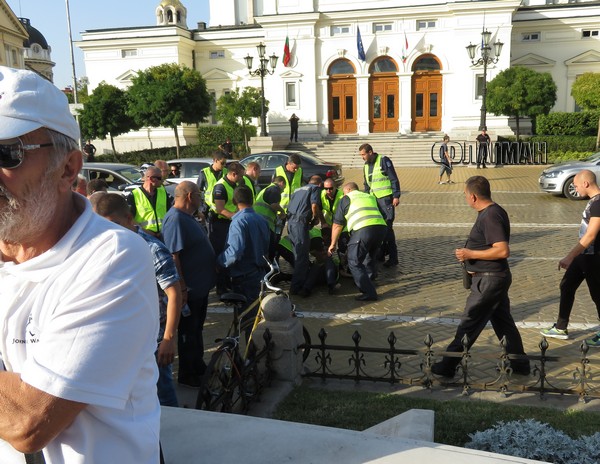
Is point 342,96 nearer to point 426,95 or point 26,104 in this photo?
point 426,95

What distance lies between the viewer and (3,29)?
54.2 metres

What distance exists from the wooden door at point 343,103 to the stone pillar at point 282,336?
34.5 meters

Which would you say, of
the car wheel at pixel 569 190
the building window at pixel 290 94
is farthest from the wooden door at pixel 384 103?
the car wheel at pixel 569 190

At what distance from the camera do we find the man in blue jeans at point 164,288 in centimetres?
409

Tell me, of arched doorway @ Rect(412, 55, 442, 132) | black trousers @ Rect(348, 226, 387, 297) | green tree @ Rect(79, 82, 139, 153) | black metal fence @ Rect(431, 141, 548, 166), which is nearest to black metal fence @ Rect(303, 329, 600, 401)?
black trousers @ Rect(348, 226, 387, 297)

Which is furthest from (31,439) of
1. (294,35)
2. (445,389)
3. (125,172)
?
(294,35)

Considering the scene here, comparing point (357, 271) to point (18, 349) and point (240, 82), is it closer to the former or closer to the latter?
point (18, 349)

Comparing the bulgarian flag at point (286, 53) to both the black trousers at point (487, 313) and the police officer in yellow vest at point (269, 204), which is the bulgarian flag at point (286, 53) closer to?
the police officer in yellow vest at point (269, 204)

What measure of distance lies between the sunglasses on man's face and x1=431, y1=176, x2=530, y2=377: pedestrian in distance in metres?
4.53

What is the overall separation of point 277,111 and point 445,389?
3513 centimetres

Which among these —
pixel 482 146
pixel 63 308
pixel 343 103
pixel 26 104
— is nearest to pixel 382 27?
pixel 343 103

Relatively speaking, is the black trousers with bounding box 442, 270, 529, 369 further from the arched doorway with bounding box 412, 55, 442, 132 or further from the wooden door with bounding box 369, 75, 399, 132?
the wooden door with bounding box 369, 75, 399, 132

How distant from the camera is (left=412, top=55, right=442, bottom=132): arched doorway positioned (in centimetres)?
3719

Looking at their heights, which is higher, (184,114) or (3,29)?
(3,29)
